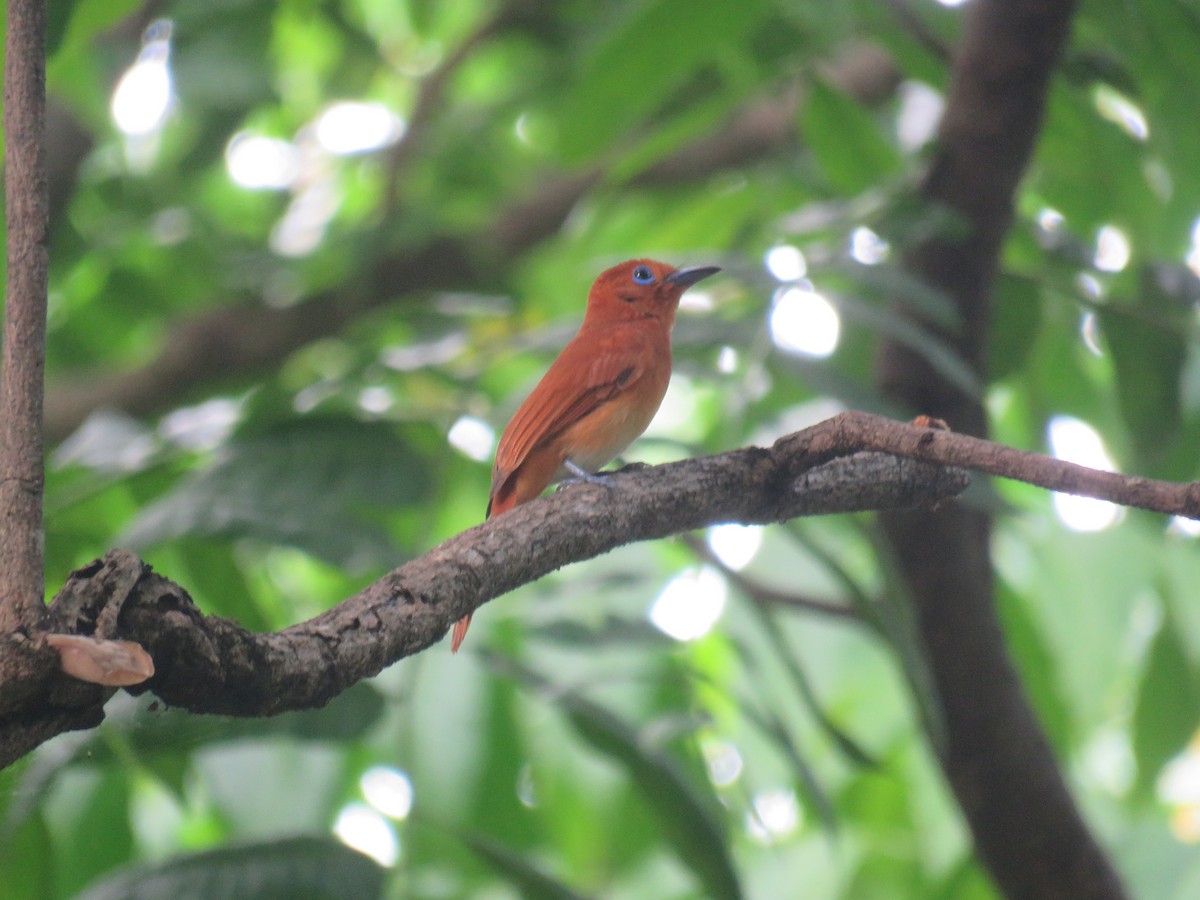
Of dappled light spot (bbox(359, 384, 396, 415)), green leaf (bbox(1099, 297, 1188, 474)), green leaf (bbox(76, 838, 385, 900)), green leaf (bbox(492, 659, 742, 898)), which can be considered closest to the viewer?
green leaf (bbox(76, 838, 385, 900))

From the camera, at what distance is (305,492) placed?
10.3 ft

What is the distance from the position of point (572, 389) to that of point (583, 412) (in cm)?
7

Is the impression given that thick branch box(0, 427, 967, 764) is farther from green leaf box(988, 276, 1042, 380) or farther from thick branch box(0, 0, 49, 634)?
green leaf box(988, 276, 1042, 380)

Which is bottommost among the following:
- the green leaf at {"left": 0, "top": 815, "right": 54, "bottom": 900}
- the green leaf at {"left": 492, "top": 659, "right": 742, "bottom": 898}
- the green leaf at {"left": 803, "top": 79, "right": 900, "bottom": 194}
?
the green leaf at {"left": 0, "top": 815, "right": 54, "bottom": 900}

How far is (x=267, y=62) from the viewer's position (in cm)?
500

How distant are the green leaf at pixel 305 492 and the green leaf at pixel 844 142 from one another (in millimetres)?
2039

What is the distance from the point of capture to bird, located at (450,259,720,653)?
126 inches

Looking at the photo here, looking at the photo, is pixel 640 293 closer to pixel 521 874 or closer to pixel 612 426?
pixel 612 426

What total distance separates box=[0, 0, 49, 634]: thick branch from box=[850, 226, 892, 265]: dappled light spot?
2561mm

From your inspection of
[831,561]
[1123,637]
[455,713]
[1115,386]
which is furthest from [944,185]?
[455,713]

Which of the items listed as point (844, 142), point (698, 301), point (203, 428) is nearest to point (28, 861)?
point (203, 428)

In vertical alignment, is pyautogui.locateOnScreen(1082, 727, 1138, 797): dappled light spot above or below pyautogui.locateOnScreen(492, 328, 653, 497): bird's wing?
above

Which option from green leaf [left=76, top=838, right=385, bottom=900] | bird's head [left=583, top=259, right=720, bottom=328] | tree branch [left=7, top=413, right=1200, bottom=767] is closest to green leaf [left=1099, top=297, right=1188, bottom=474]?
bird's head [left=583, top=259, right=720, bottom=328]

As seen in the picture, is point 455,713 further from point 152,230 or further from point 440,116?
point 440,116
